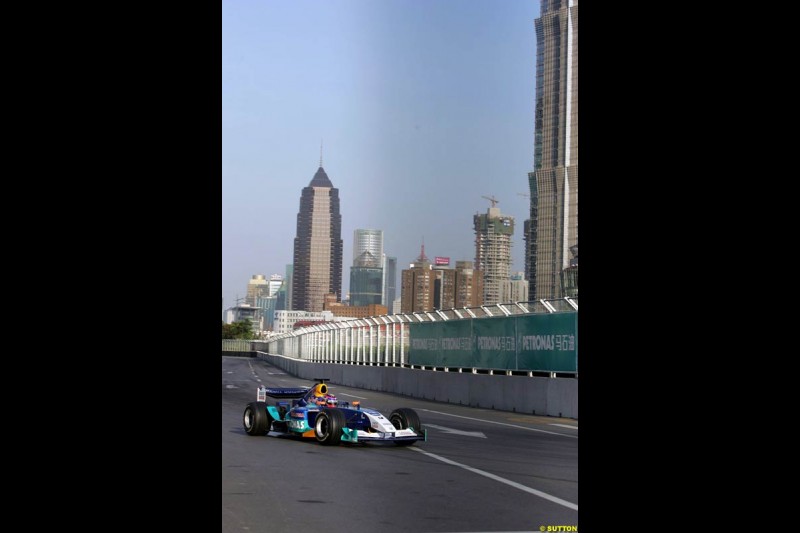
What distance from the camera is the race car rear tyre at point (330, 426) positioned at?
13.8 meters

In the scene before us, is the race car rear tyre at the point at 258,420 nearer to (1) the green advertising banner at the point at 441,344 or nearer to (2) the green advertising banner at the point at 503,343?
(2) the green advertising banner at the point at 503,343

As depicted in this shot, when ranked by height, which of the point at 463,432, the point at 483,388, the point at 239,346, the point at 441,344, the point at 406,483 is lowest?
the point at 239,346

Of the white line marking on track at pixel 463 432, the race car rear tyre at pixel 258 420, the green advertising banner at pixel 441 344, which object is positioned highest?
the green advertising banner at pixel 441 344

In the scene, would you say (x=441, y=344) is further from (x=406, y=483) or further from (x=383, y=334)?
(x=406, y=483)

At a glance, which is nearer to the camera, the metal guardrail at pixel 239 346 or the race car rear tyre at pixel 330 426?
the race car rear tyre at pixel 330 426

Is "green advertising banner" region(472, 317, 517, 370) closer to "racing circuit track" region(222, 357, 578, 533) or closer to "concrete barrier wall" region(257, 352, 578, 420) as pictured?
"concrete barrier wall" region(257, 352, 578, 420)

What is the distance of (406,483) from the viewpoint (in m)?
9.95

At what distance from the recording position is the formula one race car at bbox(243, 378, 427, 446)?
13.7m

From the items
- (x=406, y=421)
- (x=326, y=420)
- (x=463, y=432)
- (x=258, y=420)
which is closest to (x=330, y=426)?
(x=326, y=420)

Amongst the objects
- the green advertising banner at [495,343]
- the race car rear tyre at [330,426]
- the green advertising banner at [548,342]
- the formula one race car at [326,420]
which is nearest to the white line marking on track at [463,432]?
the formula one race car at [326,420]

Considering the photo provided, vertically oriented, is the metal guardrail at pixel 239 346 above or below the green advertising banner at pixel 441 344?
below

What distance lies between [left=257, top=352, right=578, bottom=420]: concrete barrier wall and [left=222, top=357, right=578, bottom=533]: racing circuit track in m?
3.87

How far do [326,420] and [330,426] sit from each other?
0.18 metres
